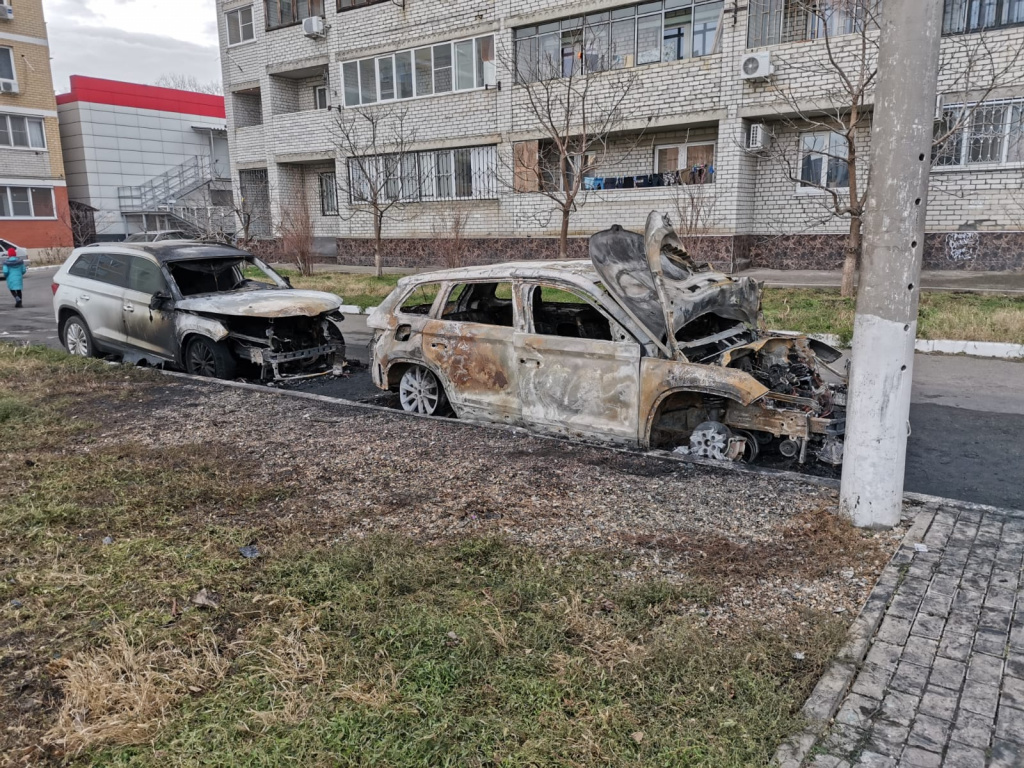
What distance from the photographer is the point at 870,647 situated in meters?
3.38

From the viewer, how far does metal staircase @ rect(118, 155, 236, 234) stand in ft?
130

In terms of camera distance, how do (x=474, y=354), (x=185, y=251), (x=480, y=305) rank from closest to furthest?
1. (x=474, y=354)
2. (x=480, y=305)
3. (x=185, y=251)

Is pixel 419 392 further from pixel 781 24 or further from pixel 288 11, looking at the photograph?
pixel 288 11

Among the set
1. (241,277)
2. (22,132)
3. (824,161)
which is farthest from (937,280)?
(22,132)

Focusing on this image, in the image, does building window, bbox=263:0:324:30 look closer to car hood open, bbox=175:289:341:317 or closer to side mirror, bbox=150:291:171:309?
side mirror, bbox=150:291:171:309

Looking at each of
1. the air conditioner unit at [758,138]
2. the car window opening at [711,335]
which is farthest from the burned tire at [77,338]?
the air conditioner unit at [758,138]

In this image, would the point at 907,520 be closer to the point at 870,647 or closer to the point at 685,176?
the point at 870,647

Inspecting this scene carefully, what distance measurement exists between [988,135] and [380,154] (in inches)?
695

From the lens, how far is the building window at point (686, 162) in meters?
20.9

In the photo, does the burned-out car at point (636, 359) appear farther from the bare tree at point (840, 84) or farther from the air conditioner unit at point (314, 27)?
the air conditioner unit at point (314, 27)

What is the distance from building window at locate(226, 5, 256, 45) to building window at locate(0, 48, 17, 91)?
40.7 ft

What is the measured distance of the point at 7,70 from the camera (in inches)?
1400

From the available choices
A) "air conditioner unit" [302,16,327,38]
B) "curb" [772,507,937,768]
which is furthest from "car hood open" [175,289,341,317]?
"air conditioner unit" [302,16,327,38]

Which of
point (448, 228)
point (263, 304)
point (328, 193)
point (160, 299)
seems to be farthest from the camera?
point (328, 193)
